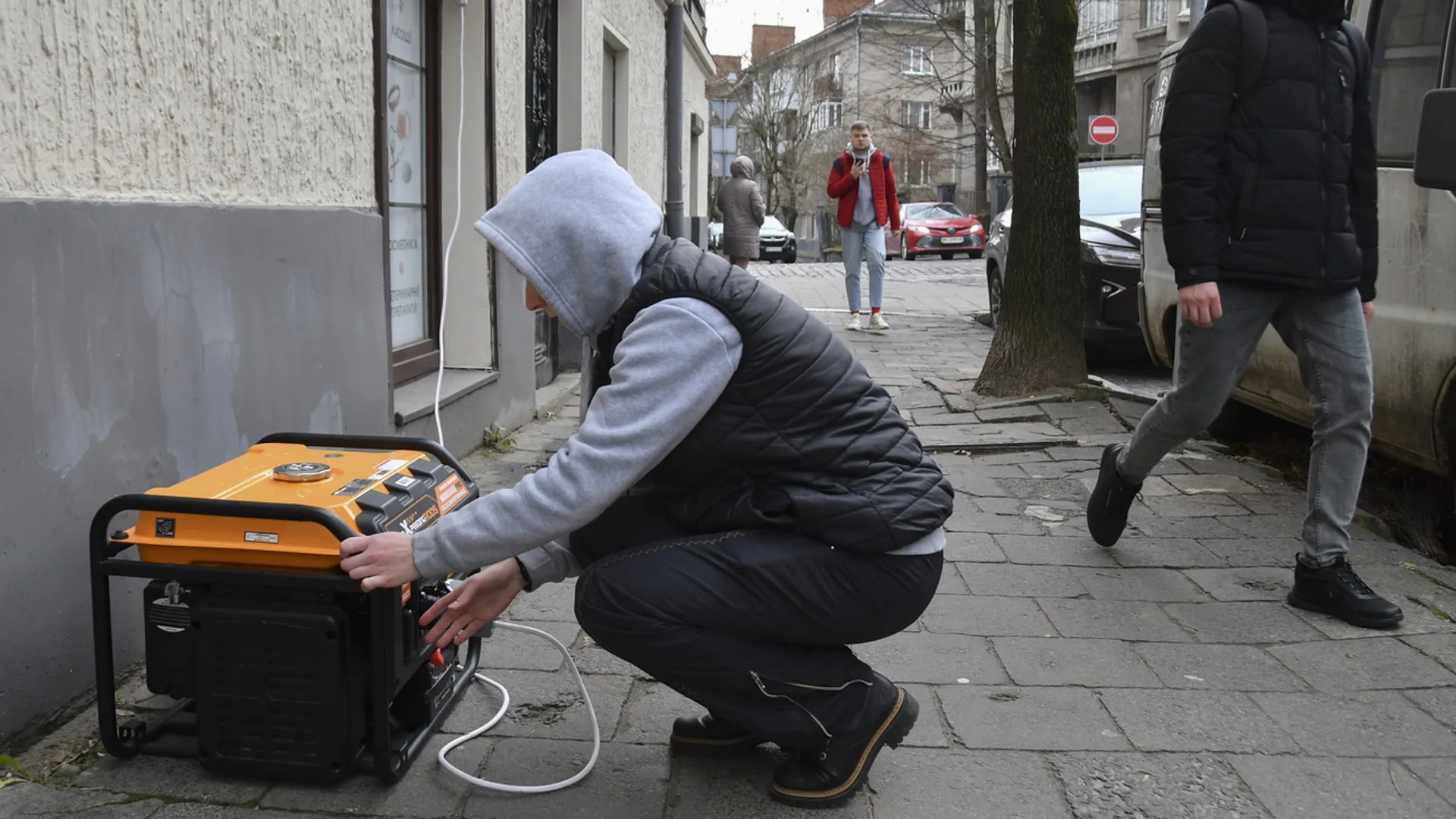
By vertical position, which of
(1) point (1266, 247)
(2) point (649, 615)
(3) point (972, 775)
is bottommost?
(3) point (972, 775)

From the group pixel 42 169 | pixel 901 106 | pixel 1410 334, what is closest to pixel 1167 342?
pixel 1410 334

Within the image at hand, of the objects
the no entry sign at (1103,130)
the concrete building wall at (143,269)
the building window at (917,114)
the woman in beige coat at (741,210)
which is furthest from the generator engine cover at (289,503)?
the building window at (917,114)

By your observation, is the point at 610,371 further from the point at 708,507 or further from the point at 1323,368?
the point at 1323,368

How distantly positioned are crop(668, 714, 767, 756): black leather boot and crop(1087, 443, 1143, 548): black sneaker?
6.91 feet

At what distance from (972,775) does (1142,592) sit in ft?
5.31

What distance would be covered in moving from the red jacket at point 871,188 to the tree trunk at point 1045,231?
468cm

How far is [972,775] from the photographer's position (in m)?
2.94

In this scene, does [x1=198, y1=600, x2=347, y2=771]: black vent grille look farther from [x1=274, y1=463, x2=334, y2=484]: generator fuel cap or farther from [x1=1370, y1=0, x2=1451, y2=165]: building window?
[x1=1370, y1=0, x2=1451, y2=165]: building window

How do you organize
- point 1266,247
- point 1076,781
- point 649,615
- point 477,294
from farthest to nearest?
1. point 477,294
2. point 1266,247
3. point 1076,781
4. point 649,615

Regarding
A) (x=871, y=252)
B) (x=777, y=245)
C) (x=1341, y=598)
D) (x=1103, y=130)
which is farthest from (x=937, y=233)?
(x=1341, y=598)

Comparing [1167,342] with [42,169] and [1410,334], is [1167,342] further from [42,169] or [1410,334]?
[42,169]

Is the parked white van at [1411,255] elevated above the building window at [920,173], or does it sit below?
below

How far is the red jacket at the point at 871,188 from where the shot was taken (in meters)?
12.6

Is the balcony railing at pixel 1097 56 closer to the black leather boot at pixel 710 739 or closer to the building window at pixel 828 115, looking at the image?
the building window at pixel 828 115
